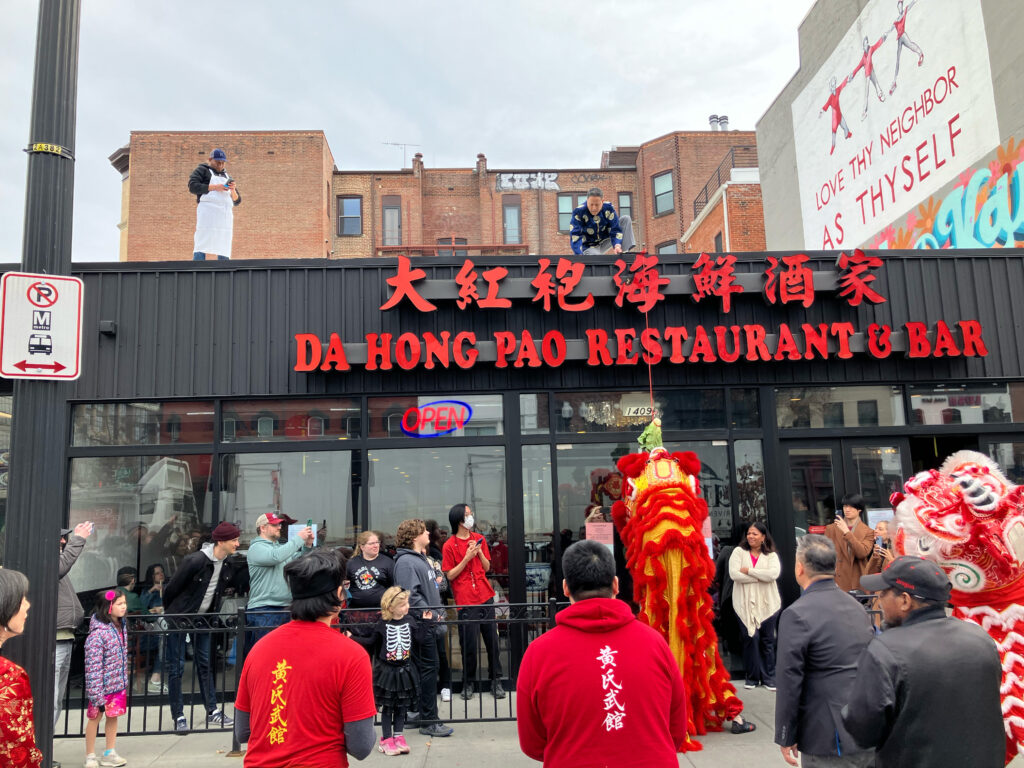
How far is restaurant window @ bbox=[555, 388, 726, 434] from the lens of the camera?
9086 mm

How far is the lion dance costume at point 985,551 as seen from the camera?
397 centimetres

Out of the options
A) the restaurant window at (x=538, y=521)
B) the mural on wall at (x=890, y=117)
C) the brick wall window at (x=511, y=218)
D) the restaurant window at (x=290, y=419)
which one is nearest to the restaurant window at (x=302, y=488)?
the restaurant window at (x=290, y=419)

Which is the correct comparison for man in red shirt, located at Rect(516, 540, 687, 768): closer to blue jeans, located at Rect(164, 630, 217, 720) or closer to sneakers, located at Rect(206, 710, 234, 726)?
blue jeans, located at Rect(164, 630, 217, 720)

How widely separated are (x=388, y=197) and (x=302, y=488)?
29210 mm

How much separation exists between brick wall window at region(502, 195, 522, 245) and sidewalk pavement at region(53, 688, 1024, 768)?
104 feet

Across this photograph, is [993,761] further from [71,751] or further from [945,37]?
[945,37]

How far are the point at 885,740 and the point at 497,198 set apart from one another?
117 feet

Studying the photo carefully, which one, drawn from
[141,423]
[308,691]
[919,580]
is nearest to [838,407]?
[919,580]

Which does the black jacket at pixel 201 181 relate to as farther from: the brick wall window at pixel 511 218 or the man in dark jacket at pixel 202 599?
the brick wall window at pixel 511 218

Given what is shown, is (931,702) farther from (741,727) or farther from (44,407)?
(44,407)

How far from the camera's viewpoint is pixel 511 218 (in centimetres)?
3738

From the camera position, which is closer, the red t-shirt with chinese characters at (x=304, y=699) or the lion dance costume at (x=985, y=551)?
the red t-shirt with chinese characters at (x=304, y=699)

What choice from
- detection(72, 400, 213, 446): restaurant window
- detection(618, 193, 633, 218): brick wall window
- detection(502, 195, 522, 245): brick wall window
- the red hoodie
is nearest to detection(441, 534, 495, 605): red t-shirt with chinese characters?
detection(72, 400, 213, 446): restaurant window

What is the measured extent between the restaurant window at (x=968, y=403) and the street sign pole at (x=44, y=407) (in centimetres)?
908
